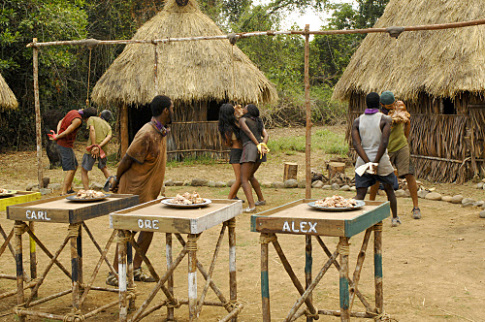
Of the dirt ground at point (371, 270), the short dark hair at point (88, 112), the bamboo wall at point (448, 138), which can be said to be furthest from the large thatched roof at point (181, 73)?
the dirt ground at point (371, 270)

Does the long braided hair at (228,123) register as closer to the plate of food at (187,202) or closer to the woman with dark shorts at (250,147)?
the woman with dark shorts at (250,147)

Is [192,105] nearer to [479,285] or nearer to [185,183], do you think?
[185,183]

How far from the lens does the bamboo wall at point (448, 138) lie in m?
9.88

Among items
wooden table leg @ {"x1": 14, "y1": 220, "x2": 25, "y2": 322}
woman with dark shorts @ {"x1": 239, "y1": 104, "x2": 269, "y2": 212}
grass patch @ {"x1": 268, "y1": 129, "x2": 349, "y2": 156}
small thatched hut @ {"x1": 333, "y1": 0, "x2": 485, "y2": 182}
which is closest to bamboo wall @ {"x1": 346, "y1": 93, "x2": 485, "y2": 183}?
small thatched hut @ {"x1": 333, "y1": 0, "x2": 485, "y2": 182}

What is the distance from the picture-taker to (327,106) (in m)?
22.0

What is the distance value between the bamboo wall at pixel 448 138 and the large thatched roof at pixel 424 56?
1.70ft

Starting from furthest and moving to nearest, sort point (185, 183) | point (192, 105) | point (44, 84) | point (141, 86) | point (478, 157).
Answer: point (44, 84) → point (192, 105) → point (141, 86) → point (185, 183) → point (478, 157)

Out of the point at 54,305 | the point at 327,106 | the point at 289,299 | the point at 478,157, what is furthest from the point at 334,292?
the point at 327,106

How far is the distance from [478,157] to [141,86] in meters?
8.07

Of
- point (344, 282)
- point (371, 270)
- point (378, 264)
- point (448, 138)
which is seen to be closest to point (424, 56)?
point (448, 138)

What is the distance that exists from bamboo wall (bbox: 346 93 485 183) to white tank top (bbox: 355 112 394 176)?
4.43 m

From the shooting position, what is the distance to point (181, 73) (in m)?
13.5

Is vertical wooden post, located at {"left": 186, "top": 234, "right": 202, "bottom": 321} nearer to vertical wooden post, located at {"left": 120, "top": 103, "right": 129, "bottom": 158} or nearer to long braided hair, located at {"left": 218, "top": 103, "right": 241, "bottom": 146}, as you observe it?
long braided hair, located at {"left": 218, "top": 103, "right": 241, "bottom": 146}

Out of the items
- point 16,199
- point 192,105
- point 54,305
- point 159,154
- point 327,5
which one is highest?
point 327,5
